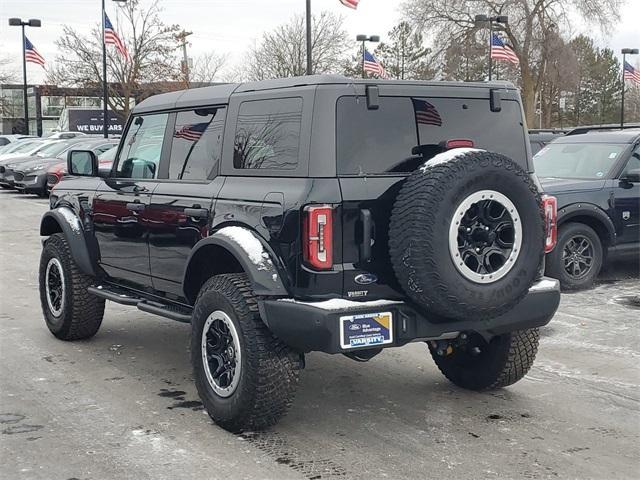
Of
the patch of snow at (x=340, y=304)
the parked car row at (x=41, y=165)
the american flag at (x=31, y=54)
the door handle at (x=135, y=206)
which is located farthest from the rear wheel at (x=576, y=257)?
the american flag at (x=31, y=54)

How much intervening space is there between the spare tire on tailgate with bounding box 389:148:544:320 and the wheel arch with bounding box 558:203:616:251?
16.1 feet

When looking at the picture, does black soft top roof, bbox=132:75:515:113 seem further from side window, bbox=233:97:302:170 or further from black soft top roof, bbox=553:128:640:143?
black soft top roof, bbox=553:128:640:143

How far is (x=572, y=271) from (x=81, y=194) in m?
5.37

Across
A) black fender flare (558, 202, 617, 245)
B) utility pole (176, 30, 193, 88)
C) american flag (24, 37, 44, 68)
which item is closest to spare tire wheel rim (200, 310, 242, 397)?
black fender flare (558, 202, 617, 245)

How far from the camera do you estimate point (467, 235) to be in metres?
4.37

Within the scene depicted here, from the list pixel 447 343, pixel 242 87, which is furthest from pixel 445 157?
pixel 242 87

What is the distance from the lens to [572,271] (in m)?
9.31

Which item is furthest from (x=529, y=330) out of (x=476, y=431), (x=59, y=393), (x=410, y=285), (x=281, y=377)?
(x=59, y=393)

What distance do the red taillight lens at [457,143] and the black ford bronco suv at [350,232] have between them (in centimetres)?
1

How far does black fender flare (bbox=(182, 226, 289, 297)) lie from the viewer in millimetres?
4438

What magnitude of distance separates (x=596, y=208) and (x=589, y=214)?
4.9 inches

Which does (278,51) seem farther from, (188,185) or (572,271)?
(188,185)

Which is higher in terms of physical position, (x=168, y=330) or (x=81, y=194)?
(x=81, y=194)

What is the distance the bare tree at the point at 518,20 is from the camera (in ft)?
155
